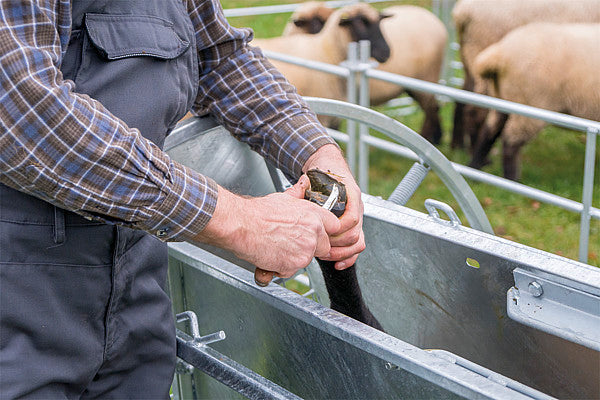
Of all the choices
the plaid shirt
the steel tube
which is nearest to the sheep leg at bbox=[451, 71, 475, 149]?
the steel tube

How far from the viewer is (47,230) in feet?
3.78

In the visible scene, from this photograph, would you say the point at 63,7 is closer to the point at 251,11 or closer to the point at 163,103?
the point at 163,103

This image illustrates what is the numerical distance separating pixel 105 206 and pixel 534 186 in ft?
14.3

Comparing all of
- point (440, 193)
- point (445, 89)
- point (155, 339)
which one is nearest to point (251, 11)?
point (440, 193)

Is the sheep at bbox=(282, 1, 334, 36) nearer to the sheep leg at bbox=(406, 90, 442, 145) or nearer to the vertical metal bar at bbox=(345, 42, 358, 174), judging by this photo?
the sheep leg at bbox=(406, 90, 442, 145)

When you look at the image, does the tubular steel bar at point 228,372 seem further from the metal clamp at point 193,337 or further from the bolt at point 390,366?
the bolt at point 390,366

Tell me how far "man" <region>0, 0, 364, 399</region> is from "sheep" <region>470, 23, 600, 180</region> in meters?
3.59

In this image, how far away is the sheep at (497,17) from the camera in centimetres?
550

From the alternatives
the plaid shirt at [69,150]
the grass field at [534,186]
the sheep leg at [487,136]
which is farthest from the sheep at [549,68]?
the plaid shirt at [69,150]

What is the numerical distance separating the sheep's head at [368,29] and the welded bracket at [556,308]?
13.4ft

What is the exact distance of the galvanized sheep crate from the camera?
4.03 feet

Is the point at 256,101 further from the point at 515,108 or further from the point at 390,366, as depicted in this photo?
the point at 515,108

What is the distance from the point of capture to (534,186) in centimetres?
503

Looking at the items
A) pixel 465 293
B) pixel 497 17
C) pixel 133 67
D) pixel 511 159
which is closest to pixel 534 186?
pixel 511 159
